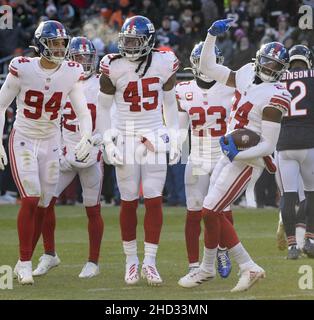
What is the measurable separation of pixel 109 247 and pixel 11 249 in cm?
93

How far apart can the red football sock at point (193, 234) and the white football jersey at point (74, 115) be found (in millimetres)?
1130

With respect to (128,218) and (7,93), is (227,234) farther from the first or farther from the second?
(7,93)

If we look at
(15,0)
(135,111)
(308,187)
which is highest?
(15,0)

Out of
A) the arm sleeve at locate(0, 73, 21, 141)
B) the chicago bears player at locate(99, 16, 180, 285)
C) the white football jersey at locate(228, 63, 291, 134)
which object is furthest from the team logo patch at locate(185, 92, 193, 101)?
the arm sleeve at locate(0, 73, 21, 141)

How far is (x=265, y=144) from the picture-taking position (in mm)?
7363

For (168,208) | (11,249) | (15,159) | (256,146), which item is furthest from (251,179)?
(168,208)

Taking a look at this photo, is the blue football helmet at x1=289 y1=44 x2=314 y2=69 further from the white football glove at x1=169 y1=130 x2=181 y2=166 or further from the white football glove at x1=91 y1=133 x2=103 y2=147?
the white football glove at x1=91 y1=133 x2=103 y2=147

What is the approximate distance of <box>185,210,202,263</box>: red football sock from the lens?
324 inches

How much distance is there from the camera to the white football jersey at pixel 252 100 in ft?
24.3

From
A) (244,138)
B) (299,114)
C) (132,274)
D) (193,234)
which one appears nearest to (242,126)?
(244,138)

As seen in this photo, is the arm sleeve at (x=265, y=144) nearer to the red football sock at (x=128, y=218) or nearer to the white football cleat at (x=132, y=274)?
the red football sock at (x=128, y=218)

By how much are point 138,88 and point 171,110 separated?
0.34 meters

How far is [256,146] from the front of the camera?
737 cm

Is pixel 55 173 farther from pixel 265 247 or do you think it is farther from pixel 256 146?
pixel 265 247
